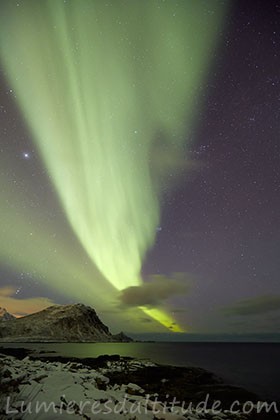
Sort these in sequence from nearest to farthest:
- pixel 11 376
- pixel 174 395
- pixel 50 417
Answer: pixel 50 417 → pixel 11 376 → pixel 174 395

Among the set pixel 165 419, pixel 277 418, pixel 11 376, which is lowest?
pixel 277 418

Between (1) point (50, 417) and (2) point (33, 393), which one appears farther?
(2) point (33, 393)

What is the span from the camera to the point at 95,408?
9930mm

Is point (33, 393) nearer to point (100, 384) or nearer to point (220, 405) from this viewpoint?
point (100, 384)

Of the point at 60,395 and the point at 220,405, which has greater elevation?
the point at 60,395

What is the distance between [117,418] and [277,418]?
10.7 m

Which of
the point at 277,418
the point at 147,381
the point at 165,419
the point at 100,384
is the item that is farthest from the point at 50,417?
the point at 147,381

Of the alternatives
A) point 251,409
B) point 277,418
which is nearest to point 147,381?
point 251,409

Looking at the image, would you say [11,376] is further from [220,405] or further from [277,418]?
[277,418]

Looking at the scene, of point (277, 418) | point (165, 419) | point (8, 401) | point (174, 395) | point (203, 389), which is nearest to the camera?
point (8, 401)

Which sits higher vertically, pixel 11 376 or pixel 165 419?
pixel 11 376

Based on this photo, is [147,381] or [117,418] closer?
[117,418]

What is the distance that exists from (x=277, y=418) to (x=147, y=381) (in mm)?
9759

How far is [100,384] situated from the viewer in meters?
17.1
